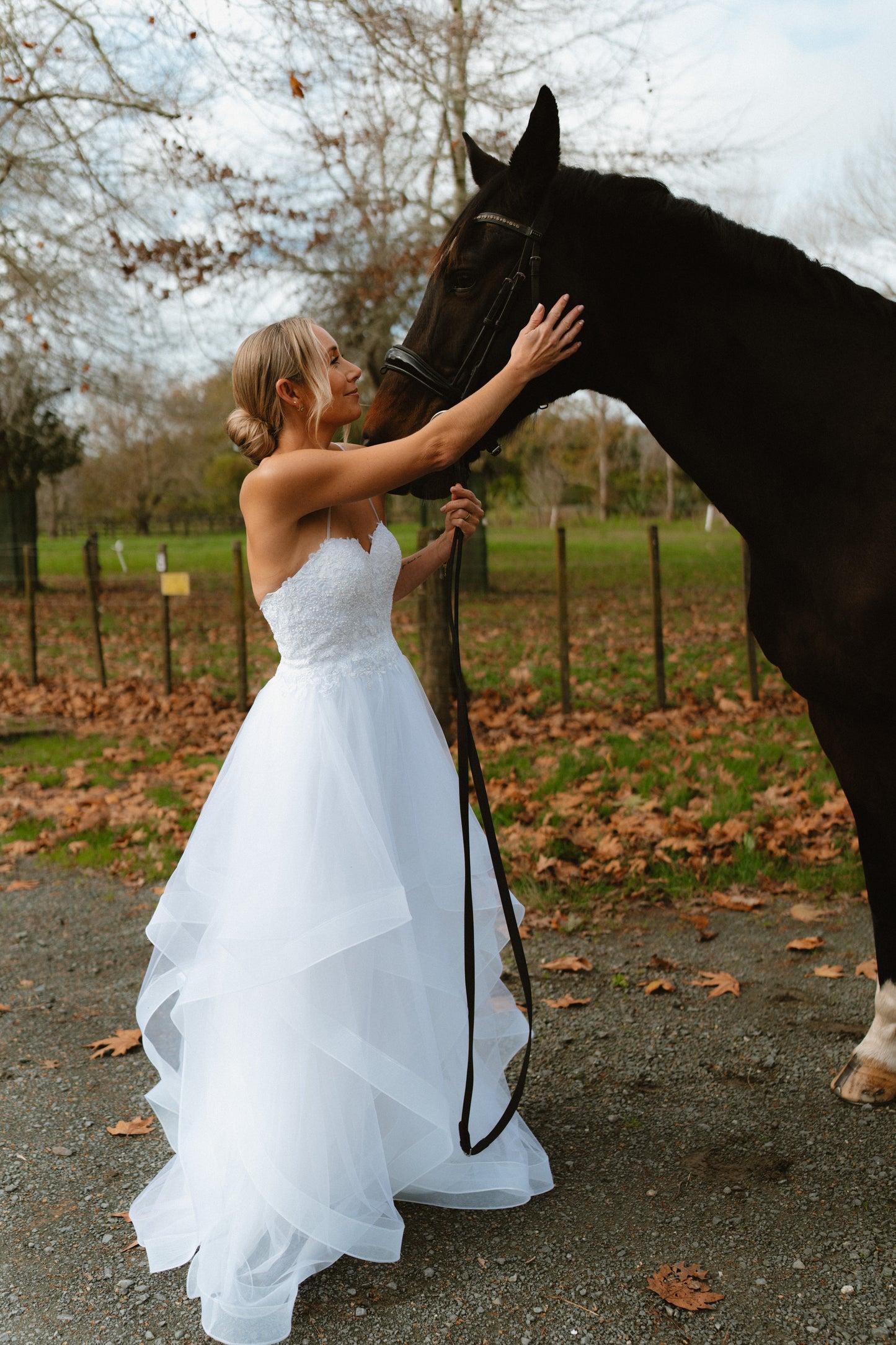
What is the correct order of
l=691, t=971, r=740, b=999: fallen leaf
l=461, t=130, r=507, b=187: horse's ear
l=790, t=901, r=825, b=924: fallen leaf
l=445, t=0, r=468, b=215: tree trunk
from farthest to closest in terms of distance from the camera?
l=445, t=0, r=468, b=215: tree trunk → l=790, t=901, r=825, b=924: fallen leaf → l=691, t=971, r=740, b=999: fallen leaf → l=461, t=130, r=507, b=187: horse's ear

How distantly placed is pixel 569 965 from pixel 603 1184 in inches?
52.6

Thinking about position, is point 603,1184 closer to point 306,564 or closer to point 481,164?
point 306,564

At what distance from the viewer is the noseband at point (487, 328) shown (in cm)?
253

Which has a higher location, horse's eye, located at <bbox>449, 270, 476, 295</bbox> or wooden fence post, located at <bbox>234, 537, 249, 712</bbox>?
horse's eye, located at <bbox>449, 270, 476, 295</bbox>

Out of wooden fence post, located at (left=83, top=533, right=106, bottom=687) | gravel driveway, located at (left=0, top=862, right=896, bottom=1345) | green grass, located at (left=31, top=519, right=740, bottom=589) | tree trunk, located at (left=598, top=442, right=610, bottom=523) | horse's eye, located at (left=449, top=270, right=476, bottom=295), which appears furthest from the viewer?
tree trunk, located at (left=598, top=442, right=610, bottom=523)

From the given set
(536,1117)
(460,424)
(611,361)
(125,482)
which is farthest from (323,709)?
(125,482)

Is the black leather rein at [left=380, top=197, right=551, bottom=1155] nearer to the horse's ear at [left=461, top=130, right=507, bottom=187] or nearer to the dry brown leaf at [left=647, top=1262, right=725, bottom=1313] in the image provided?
the horse's ear at [left=461, top=130, right=507, bottom=187]

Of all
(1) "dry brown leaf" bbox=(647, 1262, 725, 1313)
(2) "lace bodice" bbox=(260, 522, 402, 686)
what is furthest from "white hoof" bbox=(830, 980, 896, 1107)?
(2) "lace bodice" bbox=(260, 522, 402, 686)

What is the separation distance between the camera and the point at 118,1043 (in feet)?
11.1

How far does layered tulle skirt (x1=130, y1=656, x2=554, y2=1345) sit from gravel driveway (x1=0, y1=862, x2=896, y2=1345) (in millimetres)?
111

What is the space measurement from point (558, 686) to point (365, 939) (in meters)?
6.58

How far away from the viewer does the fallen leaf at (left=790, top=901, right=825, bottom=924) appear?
420 cm

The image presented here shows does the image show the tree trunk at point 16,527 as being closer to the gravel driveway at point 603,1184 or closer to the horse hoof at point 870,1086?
the gravel driveway at point 603,1184

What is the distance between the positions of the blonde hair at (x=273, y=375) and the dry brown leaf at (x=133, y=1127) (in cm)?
195
